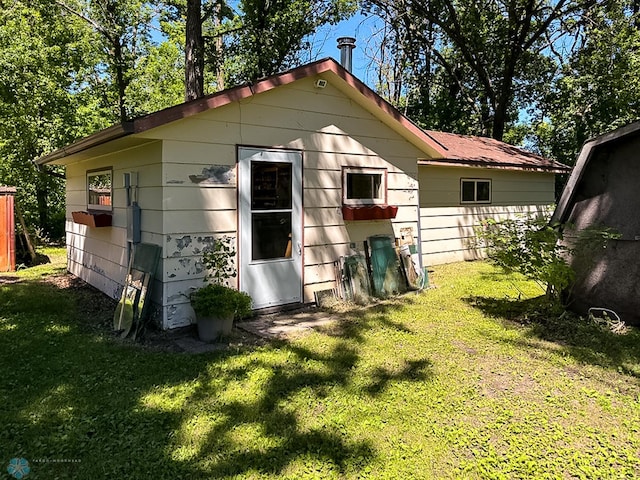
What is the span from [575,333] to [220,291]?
400 cm

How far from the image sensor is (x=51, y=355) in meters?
4.24

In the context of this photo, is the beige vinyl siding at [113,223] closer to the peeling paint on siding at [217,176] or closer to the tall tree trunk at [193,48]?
the peeling paint on siding at [217,176]

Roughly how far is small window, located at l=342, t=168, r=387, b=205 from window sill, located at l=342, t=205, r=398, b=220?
16 centimetres

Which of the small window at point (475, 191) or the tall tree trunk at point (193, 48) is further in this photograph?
the tall tree trunk at point (193, 48)

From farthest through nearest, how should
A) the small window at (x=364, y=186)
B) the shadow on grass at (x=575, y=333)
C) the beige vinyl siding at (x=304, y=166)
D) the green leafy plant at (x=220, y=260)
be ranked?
the small window at (x=364, y=186), the green leafy plant at (x=220, y=260), the beige vinyl siding at (x=304, y=166), the shadow on grass at (x=575, y=333)

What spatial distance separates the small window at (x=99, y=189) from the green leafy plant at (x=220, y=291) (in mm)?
2364

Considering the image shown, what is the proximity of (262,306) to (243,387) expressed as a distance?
2.10 meters

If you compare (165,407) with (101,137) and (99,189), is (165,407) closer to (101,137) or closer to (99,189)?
(101,137)

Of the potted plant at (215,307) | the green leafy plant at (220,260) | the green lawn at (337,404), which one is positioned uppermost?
the green leafy plant at (220,260)

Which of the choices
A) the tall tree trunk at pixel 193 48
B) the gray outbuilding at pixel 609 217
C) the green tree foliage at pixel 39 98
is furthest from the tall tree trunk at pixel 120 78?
the gray outbuilding at pixel 609 217

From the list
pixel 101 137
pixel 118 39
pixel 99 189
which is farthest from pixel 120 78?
pixel 101 137

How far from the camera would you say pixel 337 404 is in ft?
10.8

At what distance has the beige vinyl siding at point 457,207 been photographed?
932 cm

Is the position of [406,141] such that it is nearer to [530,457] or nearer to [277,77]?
[277,77]
